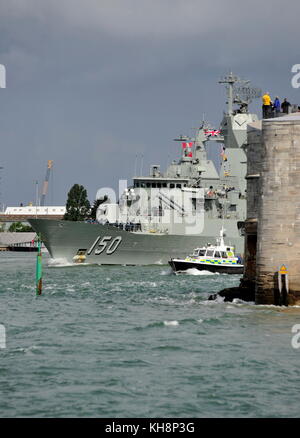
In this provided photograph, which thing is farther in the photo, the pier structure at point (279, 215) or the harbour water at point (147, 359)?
the pier structure at point (279, 215)

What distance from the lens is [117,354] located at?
17734 millimetres

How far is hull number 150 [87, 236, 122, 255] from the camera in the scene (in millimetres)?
56156

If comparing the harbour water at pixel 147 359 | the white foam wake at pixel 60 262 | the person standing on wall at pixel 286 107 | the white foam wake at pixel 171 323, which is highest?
the person standing on wall at pixel 286 107

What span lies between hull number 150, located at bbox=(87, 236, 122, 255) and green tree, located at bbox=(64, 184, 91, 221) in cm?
6594

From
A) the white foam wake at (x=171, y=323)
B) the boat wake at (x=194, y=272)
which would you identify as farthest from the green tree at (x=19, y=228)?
the white foam wake at (x=171, y=323)

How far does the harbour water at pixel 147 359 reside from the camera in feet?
45.2

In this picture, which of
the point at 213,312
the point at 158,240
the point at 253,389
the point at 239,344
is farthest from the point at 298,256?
the point at 158,240

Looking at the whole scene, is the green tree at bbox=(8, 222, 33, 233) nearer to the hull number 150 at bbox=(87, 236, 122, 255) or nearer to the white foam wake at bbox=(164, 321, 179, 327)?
the hull number 150 at bbox=(87, 236, 122, 255)

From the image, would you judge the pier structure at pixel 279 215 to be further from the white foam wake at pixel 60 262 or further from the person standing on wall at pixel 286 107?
the white foam wake at pixel 60 262

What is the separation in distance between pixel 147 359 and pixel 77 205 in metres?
107

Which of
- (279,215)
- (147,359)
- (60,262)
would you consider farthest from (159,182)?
(147,359)

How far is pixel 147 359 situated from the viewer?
1723cm
